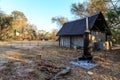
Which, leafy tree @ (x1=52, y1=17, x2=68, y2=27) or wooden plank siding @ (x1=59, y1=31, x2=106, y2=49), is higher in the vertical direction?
leafy tree @ (x1=52, y1=17, x2=68, y2=27)

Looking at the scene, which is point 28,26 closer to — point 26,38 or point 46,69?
point 26,38

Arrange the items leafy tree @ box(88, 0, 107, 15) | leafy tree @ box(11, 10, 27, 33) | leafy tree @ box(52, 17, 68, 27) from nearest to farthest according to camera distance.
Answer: leafy tree @ box(88, 0, 107, 15) < leafy tree @ box(52, 17, 68, 27) < leafy tree @ box(11, 10, 27, 33)

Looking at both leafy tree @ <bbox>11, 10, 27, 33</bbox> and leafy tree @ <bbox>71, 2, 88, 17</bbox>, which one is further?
leafy tree @ <bbox>11, 10, 27, 33</bbox>

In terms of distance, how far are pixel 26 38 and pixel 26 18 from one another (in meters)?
7.47

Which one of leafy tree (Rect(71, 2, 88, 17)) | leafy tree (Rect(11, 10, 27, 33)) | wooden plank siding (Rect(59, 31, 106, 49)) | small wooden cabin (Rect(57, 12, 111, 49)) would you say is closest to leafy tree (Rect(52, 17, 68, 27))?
leafy tree (Rect(11, 10, 27, 33))

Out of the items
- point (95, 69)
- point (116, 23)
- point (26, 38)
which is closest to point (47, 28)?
point (26, 38)

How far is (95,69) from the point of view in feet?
27.8

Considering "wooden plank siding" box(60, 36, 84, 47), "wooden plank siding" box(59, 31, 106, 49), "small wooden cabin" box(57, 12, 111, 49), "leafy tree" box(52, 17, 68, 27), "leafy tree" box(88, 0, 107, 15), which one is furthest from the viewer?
"leafy tree" box(52, 17, 68, 27)

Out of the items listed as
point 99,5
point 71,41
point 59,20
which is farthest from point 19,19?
point 99,5

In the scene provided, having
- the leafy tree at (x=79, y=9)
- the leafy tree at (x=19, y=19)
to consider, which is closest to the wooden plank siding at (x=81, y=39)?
the leafy tree at (x=79, y=9)

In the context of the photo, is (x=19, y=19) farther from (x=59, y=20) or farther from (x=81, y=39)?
(x=81, y=39)

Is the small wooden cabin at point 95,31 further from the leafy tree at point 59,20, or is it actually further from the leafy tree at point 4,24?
the leafy tree at point 59,20

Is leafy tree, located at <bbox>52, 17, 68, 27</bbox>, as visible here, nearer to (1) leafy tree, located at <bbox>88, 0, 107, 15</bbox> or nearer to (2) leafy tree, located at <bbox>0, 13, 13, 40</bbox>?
(2) leafy tree, located at <bbox>0, 13, 13, 40</bbox>

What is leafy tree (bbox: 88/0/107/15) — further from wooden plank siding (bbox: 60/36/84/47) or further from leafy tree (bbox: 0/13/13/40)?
leafy tree (bbox: 0/13/13/40)
